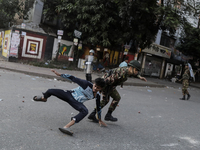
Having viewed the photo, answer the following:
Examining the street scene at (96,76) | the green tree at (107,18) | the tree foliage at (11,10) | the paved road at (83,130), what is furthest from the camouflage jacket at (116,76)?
the tree foliage at (11,10)

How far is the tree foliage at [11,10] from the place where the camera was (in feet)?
56.3

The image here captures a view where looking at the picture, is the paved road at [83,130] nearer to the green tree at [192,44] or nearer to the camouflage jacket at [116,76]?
the camouflage jacket at [116,76]

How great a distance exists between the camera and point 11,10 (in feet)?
58.0

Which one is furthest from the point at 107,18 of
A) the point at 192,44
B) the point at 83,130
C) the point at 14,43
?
the point at 83,130

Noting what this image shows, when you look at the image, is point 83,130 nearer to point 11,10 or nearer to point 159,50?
point 11,10

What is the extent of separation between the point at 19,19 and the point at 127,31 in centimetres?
1028

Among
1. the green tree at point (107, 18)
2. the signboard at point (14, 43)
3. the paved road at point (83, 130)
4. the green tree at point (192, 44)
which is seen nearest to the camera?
the paved road at point (83, 130)

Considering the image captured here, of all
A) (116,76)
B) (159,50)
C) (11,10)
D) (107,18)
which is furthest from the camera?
(159,50)

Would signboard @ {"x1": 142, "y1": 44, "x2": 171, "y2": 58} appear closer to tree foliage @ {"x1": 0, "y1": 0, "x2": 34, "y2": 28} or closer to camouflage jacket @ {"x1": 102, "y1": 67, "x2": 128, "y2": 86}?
tree foliage @ {"x1": 0, "y1": 0, "x2": 34, "y2": 28}

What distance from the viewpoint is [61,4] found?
1814 centimetres

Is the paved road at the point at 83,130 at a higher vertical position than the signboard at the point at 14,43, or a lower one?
lower

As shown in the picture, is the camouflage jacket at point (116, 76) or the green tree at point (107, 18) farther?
the green tree at point (107, 18)

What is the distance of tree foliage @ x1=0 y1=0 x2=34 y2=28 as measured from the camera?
1716 centimetres

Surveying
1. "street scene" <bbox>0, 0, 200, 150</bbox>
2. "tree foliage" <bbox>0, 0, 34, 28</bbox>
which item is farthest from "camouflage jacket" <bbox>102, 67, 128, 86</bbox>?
"tree foliage" <bbox>0, 0, 34, 28</bbox>
